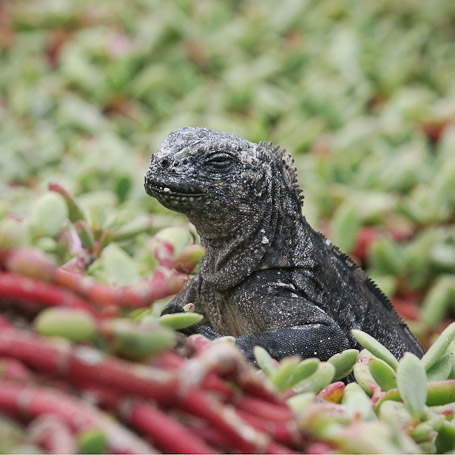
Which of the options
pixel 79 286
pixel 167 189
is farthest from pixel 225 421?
pixel 167 189

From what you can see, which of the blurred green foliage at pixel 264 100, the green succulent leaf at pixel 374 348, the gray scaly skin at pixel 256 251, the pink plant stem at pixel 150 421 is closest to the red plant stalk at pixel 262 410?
the pink plant stem at pixel 150 421

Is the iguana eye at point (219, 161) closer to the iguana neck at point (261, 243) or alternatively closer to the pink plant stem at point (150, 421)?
the iguana neck at point (261, 243)

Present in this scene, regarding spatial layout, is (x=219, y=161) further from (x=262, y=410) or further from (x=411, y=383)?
(x=262, y=410)

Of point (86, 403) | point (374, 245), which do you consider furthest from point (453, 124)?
point (86, 403)

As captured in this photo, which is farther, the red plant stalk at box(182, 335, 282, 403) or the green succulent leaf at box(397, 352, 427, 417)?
the green succulent leaf at box(397, 352, 427, 417)

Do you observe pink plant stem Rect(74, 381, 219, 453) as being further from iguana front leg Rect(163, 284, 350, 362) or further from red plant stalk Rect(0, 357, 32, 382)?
iguana front leg Rect(163, 284, 350, 362)

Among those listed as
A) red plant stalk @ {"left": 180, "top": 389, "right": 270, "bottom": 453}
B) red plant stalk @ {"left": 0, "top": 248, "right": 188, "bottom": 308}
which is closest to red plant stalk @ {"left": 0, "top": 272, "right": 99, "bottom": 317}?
red plant stalk @ {"left": 0, "top": 248, "right": 188, "bottom": 308}
